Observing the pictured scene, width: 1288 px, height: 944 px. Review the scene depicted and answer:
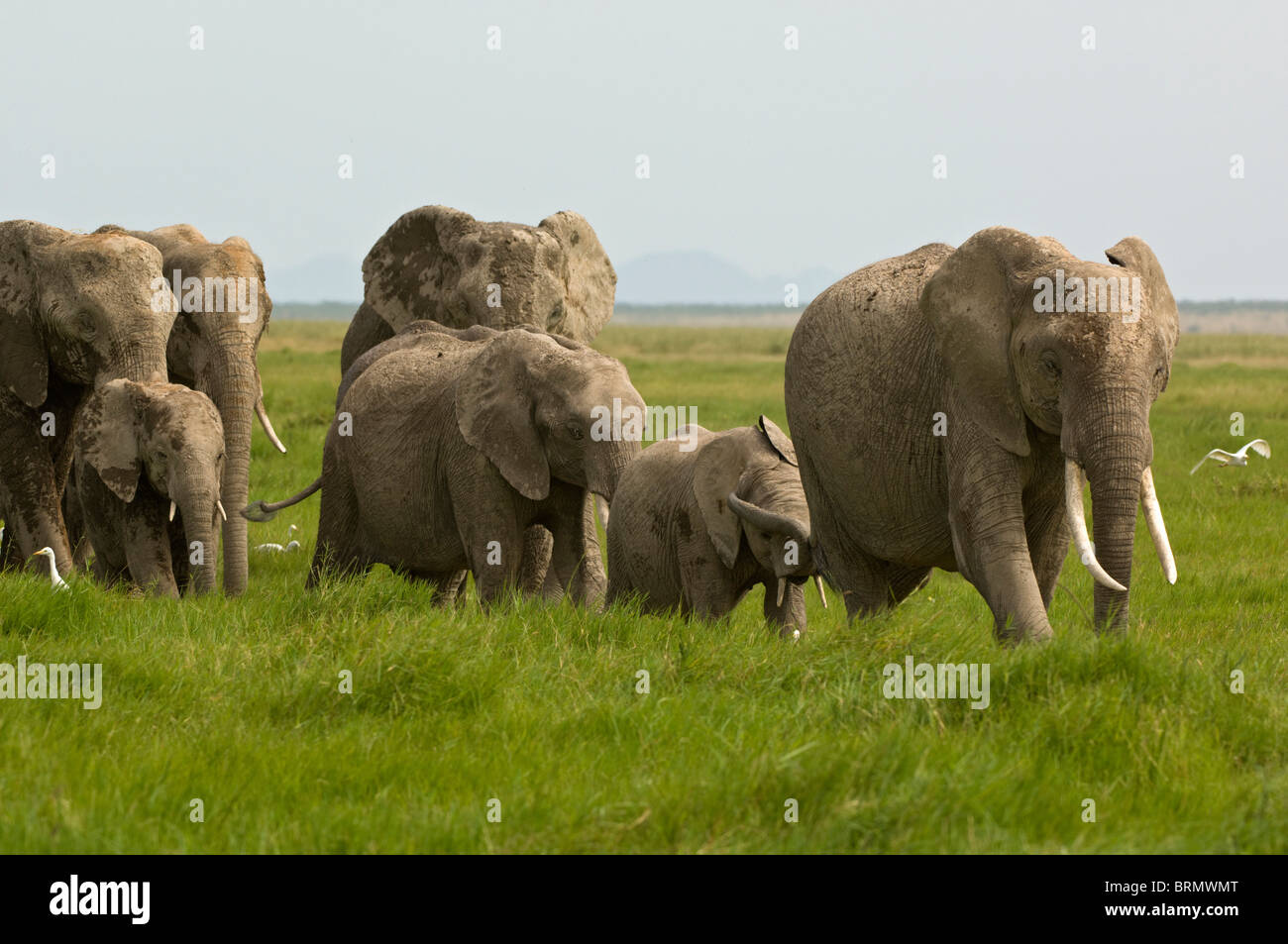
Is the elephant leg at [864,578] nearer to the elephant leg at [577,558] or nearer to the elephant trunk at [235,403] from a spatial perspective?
the elephant leg at [577,558]

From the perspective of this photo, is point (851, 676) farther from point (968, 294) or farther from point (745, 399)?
point (745, 399)

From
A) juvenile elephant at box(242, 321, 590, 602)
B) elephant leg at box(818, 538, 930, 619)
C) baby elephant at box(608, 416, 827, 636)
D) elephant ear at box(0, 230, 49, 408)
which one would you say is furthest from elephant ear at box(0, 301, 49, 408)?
elephant leg at box(818, 538, 930, 619)

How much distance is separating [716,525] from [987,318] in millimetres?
1996

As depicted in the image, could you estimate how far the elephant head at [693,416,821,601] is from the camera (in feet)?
25.9

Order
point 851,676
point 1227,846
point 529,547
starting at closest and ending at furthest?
1. point 1227,846
2. point 851,676
3. point 529,547

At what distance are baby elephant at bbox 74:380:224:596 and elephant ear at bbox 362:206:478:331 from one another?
4.40 metres

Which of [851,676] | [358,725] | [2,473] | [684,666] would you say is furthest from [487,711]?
[2,473]

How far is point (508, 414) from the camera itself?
8.60 metres

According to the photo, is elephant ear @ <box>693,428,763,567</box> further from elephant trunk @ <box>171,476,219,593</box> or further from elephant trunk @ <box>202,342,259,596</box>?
elephant trunk @ <box>202,342,259,596</box>

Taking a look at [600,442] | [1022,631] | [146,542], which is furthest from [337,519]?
[1022,631]

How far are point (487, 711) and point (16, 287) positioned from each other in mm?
6204

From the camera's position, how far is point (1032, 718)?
5426mm

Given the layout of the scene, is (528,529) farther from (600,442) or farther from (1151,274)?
(1151,274)

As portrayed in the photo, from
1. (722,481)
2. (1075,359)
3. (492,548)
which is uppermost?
(1075,359)
